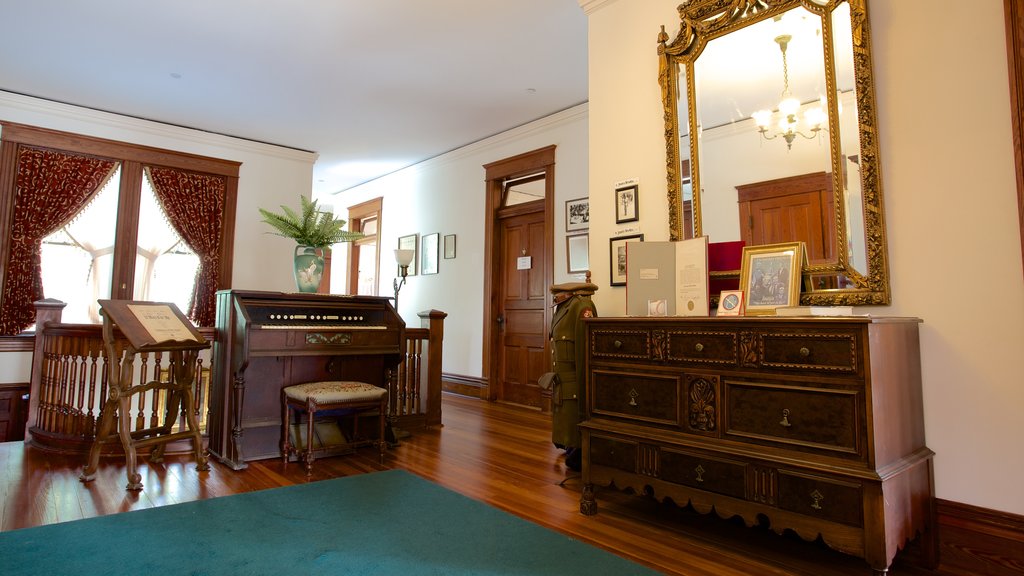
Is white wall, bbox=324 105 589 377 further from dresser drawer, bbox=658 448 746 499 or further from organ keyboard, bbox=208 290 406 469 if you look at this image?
dresser drawer, bbox=658 448 746 499

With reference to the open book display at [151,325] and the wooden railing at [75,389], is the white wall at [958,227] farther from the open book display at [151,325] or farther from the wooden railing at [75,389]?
the open book display at [151,325]

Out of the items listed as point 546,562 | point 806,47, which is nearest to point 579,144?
point 806,47

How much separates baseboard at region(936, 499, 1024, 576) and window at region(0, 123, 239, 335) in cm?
702

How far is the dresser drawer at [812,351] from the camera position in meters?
1.86

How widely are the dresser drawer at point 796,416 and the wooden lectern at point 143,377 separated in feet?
9.87

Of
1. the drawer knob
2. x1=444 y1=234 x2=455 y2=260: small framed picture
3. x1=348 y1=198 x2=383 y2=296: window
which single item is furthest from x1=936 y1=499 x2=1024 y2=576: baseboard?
x1=348 y1=198 x2=383 y2=296: window

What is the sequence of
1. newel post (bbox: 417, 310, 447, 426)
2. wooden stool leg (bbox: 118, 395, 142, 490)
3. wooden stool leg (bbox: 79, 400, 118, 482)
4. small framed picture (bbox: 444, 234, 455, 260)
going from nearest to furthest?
1. wooden stool leg (bbox: 118, 395, 142, 490)
2. wooden stool leg (bbox: 79, 400, 118, 482)
3. newel post (bbox: 417, 310, 447, 426)
4. small framed picture (bbox: 444, 234, 455, 260)

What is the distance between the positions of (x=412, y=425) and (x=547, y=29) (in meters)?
3.39

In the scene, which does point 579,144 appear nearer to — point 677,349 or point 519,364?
point 519,364

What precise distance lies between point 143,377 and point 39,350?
1.35 metres

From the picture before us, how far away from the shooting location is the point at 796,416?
1.99 meters

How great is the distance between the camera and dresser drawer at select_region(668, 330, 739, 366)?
85.6 inches

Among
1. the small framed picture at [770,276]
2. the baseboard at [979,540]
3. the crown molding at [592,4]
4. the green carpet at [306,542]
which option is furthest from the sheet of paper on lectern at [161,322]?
the baseboard at [979,540]

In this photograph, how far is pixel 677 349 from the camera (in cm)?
234
